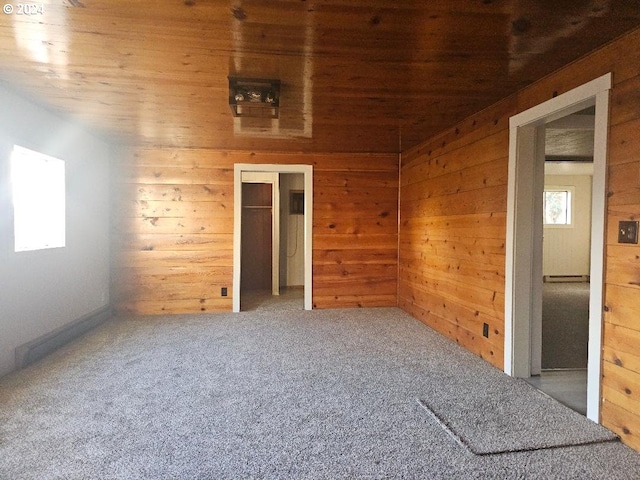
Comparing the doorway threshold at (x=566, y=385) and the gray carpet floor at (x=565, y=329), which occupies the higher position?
the gray carpet floor at (x=565, y=329)

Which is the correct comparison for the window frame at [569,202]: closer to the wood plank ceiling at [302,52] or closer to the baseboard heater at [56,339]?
the wood plank ceiling at [302,52]

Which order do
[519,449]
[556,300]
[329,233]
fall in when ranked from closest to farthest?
[519,449]
[329,233]
[556,300]

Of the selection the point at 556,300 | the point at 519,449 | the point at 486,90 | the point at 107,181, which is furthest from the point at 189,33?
the point at 556,300

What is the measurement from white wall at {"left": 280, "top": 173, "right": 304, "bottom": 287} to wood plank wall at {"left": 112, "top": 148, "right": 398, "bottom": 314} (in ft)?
6.09

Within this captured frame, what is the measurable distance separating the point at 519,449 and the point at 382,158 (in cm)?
387

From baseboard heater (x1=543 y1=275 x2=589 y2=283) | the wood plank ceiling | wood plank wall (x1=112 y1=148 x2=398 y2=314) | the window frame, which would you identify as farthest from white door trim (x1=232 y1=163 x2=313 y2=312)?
the window frame

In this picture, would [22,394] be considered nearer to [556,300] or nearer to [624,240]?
[624,240]

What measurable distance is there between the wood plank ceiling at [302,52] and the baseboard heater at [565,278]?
600cm

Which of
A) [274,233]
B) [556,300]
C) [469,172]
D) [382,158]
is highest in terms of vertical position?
[382,158]

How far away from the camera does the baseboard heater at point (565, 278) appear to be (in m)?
7.92

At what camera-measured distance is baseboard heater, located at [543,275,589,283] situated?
7.92 metres

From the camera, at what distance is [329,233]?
506 cm

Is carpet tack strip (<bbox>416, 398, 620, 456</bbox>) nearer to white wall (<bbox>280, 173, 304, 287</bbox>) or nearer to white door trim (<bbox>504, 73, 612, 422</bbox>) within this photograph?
white door trim (<bbox>504, 73, 612, 422</bbox>)

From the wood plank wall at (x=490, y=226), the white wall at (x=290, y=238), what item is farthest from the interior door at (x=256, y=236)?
the wood plank wall at (x=490, y=226)
